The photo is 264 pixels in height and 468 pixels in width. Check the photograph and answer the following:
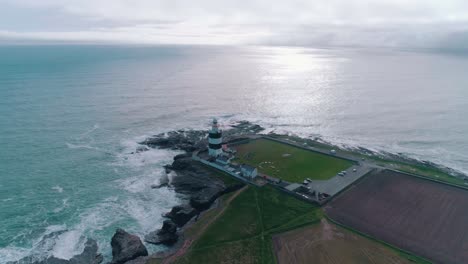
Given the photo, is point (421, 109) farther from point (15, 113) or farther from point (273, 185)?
point (15, 113)

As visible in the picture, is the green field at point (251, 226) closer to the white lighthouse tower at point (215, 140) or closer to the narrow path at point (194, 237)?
the narrow path at point (194, 237)

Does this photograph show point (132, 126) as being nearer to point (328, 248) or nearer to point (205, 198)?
point (205, 198)

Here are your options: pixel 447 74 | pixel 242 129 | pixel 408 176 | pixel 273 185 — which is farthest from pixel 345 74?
pixel 273 185

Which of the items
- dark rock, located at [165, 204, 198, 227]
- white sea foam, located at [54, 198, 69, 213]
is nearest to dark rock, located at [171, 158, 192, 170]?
dark rock, located at [165, 204, 198, 227]

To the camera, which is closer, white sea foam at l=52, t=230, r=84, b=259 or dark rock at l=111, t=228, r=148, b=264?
dark rock at l=111, t=228, r=148, b=264

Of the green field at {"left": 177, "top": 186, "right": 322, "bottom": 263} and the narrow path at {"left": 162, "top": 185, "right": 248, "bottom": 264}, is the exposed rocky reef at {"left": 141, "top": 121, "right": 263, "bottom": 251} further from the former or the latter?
the green field at {"left": 177, "top": 186, "right": 322, "bottom": 263}

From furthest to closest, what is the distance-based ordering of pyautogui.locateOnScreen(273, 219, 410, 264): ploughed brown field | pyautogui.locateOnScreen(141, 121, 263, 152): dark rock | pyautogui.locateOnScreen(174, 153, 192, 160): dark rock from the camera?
1. pyautogui.locateOnScreen(141, 121, 263, 152): dark rock
2. pyautogui.locateOnScreen(174, 153, 192, 160): dark rock
3. pyautogui.locateOnScreen(273, 219, 410, 264): ploughed brown field
